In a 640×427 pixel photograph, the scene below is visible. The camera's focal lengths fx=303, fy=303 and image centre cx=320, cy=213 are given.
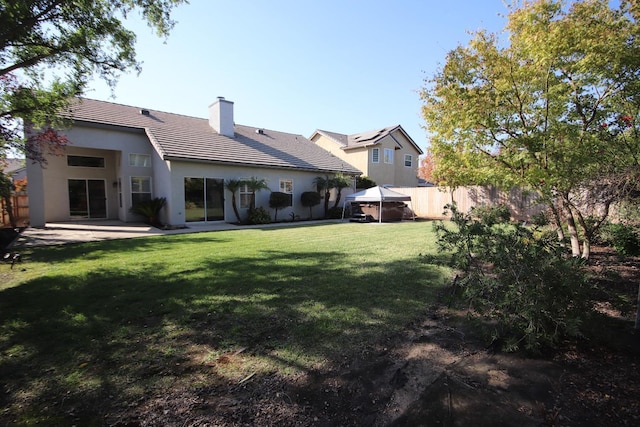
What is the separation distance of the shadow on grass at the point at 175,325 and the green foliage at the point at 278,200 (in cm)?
989

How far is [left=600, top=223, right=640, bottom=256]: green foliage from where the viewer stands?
258 inches

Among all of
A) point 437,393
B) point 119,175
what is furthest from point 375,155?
point 437,393

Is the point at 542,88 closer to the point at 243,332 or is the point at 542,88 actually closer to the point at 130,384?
the point at 243,332

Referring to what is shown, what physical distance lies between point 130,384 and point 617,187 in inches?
254

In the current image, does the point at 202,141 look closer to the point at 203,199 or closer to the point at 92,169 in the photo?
the point at 203,199

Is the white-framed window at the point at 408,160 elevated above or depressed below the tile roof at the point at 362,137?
below

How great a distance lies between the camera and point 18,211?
13.8 meters

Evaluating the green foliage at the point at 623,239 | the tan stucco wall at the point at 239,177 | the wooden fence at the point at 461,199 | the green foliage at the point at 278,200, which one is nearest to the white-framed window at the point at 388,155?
the wooden fence at the point at 461,199

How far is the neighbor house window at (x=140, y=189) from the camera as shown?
14.6 m

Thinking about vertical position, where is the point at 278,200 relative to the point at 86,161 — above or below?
below

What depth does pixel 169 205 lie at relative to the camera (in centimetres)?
1321

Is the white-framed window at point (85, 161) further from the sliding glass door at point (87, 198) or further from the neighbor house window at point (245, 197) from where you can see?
the neighbor house window at point (245, 197)

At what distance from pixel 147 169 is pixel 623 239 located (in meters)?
17.6

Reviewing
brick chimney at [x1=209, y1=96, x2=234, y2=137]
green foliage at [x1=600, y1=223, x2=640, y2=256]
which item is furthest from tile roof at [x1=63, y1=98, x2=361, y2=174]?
green foliage at [x1=600, y1=223, x2=640, y2=256]
